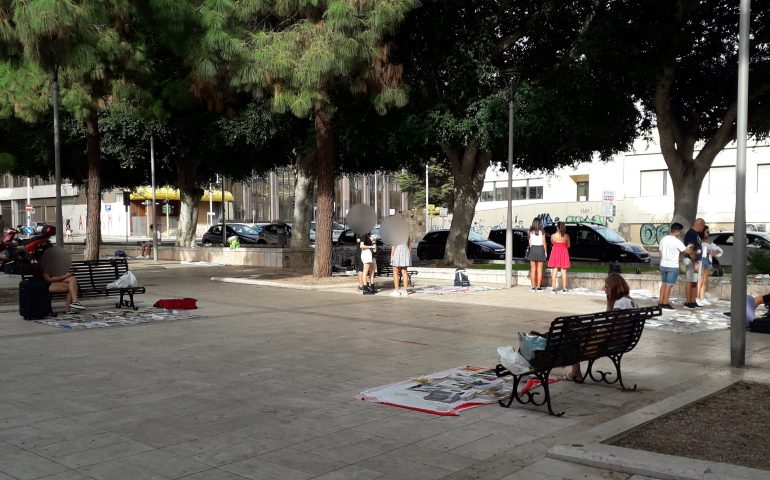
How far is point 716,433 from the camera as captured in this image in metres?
5.75

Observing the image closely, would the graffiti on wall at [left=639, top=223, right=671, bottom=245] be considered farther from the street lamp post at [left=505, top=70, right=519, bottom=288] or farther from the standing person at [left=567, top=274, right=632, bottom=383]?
the standing person at [left=567, top=274, right=632, bottom=383]

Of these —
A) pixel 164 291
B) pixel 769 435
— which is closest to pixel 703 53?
pixel 164 291

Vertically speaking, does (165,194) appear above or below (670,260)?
above

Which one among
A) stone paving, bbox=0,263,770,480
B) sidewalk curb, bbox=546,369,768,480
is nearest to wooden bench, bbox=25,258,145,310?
stone paving, bbox=0,263,770,480

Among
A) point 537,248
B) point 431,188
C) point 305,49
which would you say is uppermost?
Answer: point 305,49

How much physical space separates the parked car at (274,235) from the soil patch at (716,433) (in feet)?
109

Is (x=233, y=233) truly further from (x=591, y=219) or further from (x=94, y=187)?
(x=591, y=219)

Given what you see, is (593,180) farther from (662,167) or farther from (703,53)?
(703,53)

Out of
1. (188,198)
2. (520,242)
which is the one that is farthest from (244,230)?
(520,242)

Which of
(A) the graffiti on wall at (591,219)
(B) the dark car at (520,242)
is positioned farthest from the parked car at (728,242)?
(A) the graffiti on wall at (591,219)

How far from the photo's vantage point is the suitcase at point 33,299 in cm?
1245

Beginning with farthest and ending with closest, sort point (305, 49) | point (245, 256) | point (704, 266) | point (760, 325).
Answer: point (245, 256)
point (305, 49)
point (704, 266)
point (760, 325)

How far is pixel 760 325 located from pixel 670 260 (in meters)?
2.82

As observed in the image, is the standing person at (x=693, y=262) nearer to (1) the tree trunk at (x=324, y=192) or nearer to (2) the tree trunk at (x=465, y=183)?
(2) the tree trunk at (x=465, y=183)
